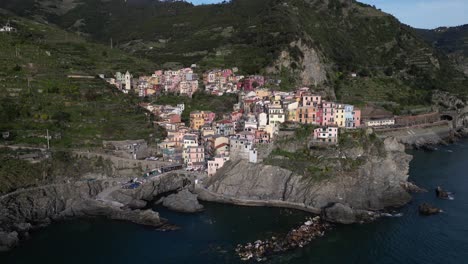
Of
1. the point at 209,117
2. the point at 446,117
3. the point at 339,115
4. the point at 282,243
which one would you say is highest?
the point at 339,115

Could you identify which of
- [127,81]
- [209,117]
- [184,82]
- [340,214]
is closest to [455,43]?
[184,82]

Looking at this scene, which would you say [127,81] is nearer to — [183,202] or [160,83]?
[160,83]

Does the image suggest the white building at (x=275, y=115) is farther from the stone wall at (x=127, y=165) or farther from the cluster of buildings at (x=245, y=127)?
the stone wall at (x=127, y=165)

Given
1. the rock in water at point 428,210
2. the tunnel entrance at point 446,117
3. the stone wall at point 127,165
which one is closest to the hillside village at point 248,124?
the stone wall at point 127,165

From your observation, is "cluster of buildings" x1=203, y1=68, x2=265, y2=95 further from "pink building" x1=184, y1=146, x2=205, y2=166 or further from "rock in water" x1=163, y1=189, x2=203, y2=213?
"rock in water" x1=163, y1=189, x2=203, y2=213

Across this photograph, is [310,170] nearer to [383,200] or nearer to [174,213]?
[383,200]
